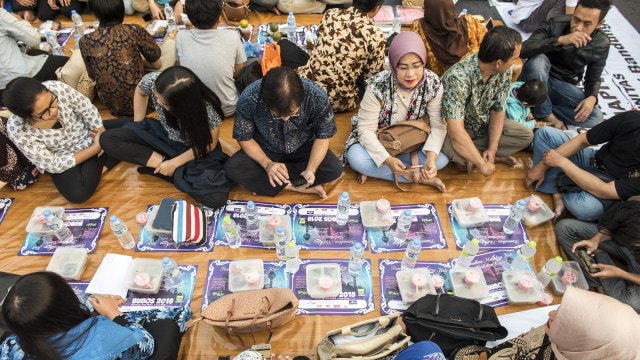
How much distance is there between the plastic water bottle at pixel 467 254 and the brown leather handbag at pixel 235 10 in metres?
3.36

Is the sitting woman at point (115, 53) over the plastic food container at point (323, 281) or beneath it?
over

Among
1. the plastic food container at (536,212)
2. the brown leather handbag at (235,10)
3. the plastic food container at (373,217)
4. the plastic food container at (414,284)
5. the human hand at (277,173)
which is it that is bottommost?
the plastic food container at (414,284)

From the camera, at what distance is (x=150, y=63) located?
3455 millimetres

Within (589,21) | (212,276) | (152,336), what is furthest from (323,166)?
(589,21)

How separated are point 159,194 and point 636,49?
207 inches

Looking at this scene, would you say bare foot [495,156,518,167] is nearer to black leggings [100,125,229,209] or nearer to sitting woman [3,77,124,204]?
black leggings [100,125,229,209]

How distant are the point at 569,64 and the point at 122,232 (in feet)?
12.8

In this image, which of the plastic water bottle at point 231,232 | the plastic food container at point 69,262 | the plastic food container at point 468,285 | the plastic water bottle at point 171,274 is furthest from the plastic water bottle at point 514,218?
the plastic food container at point 69,262

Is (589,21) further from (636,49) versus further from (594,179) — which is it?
(636,49)

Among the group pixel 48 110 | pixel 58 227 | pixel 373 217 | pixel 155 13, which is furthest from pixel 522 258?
pixel 155 13

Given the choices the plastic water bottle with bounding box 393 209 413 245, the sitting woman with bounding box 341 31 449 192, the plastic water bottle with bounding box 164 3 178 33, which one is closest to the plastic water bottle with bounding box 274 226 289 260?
the plastic water bottle with bounding box 393 209 413 245

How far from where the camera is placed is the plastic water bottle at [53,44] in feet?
12.8

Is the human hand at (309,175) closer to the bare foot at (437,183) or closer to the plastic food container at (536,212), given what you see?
the bare foot at (437,183)

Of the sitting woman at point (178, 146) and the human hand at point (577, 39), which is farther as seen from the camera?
the human hand at point (577, 39)
